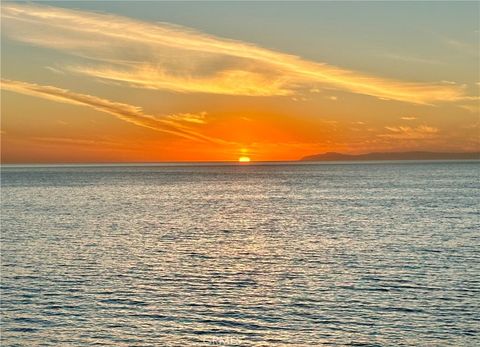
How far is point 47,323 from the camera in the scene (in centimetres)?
3506

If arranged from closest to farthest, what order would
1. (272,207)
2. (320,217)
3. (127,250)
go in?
(127,250), (320,217), (272,207)

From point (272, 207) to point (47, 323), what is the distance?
90869 mm

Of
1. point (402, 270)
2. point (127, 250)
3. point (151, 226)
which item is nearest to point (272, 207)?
point (151, 226)

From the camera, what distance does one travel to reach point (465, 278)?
149 ft

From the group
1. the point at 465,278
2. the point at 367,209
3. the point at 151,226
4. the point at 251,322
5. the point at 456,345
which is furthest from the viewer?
the point at 367,209

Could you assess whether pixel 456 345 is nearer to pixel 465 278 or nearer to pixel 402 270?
pixel 465 278

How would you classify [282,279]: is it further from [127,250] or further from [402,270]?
[127,250]

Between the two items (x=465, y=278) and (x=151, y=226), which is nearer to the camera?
(x=465, y=278)

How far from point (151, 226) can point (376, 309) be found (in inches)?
2094

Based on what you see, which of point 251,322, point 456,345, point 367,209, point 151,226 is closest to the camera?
point 456,345

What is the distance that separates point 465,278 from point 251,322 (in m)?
20.0

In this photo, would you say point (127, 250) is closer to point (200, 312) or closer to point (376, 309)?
point (200, 312)

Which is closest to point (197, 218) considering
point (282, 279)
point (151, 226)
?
point (151, 226)

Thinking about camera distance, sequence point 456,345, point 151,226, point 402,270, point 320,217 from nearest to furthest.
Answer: point 456,345
point 402,270
point 151,226
point 320,217
